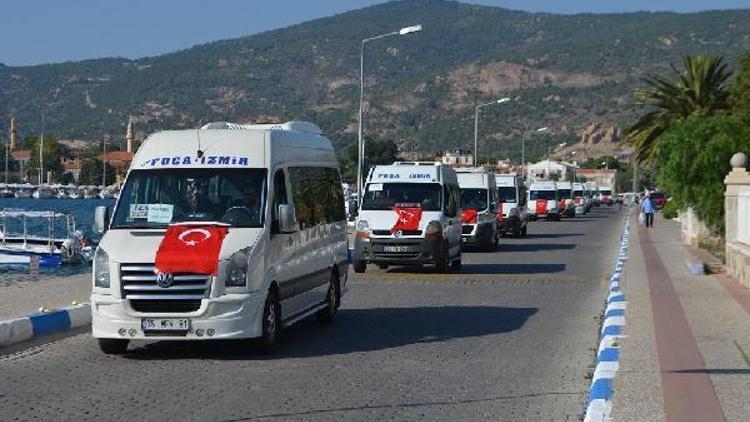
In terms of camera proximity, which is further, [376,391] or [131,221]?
[131,221]

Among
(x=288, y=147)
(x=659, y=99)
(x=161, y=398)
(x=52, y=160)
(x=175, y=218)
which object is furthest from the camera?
(x=52, y=160)

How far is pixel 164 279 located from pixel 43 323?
340 centimetres

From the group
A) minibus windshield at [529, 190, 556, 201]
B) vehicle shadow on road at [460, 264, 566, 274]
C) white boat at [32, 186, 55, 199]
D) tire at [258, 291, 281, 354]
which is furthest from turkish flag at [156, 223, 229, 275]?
white boat at [32, 186, 55, 199]

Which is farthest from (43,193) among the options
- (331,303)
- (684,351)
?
(684,351)

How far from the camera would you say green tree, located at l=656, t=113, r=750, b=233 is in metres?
35.9

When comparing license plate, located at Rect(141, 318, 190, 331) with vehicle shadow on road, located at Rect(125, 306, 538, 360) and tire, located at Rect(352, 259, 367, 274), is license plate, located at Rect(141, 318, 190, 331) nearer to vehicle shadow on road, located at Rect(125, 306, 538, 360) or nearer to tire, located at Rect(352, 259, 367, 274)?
vehicle shadow on road, located at Rect(125, 306, 538, 360)

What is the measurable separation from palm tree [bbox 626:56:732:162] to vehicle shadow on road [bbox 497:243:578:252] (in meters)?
15.6

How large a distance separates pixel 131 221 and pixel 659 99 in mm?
50181

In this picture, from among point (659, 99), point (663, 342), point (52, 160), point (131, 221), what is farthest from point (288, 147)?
point (52, 160)

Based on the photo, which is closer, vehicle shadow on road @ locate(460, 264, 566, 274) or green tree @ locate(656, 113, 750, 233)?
vehicle shadow on road @ locate(460, 264, 566, 274)

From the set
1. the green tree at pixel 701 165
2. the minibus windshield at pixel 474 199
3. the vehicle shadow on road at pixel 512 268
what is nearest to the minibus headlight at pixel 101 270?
the vehicle shadow on road at pixel 512 268

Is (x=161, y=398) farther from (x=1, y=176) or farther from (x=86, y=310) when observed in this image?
(x=1, y=176)

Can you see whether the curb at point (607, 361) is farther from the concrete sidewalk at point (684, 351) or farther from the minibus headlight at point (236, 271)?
the minibus headlight at point (236, 271)

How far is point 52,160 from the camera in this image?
17325 cm
